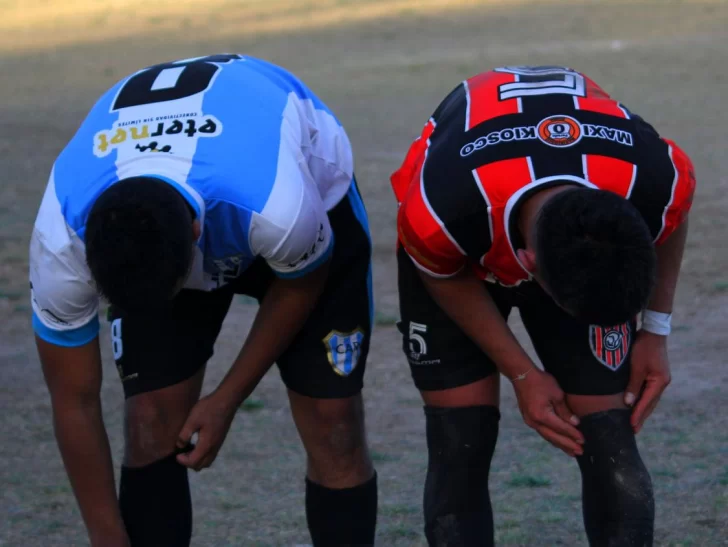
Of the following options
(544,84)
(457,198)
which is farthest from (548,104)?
(457,198)

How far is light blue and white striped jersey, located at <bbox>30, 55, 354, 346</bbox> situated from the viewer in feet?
9.88

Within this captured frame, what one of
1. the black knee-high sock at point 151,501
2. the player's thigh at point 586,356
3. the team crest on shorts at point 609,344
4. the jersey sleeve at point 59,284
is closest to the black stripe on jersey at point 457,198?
the player's thigh at point 586,356

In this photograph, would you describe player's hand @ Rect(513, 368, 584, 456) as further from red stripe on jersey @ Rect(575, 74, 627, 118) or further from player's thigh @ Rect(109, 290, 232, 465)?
player's thigh @ Rect(109, 290, 232, 465)

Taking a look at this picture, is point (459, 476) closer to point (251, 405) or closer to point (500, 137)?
point (500, 137)

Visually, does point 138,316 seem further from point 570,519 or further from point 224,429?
point 570,519

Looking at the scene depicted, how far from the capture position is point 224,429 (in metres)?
3.38

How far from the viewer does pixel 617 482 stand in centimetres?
326

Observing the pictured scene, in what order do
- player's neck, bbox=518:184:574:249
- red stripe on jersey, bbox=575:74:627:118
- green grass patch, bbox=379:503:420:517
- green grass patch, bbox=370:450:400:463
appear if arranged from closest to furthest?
1. player's neck, bbox=518:184:574:249
2. red stripe on jersey, bbox=575:74:627:118
3. green grass patch, bbox=379:503:420:517
4. green grass patch, bbox=370:450:400:463

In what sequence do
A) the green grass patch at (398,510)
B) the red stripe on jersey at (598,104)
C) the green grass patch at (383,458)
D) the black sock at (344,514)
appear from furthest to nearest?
the green grass patch at (383,458) < the green grass patch at (398,510) < the black sock at (344,514) < the red stripe on jersey at (598,104)

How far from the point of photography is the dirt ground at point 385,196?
14.7 ft

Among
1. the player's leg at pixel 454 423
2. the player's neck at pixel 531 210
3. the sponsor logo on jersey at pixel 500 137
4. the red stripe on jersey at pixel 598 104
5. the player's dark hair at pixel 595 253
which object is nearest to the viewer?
the player's dark hair at pixel 595 253

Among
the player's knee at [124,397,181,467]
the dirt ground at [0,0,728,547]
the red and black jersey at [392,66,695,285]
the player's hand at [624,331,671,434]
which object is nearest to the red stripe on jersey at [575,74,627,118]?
the red and black jersey at [392,66,695,285]

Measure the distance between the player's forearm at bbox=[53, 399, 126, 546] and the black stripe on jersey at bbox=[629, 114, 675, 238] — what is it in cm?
161

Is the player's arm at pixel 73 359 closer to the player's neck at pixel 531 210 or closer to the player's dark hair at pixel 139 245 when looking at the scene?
the player's dark hair at pixel 139 245
